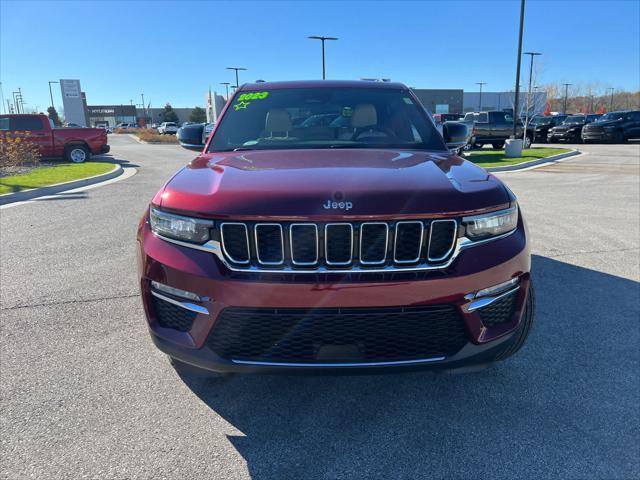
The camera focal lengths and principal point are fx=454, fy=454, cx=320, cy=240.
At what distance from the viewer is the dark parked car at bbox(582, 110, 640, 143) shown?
25938mm

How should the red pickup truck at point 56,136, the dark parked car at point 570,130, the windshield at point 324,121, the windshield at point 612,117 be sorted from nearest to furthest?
the windshield at point 324,121 < the red pickup truck at point 56,136 < the windshield at point 612,117 < the dark parked car at point 570,130

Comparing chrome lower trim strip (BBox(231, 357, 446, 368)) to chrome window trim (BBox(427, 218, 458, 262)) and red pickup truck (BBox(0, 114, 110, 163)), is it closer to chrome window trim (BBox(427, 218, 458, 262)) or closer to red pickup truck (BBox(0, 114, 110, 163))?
chrome window trim (BBox(427, 218, 458, 262))

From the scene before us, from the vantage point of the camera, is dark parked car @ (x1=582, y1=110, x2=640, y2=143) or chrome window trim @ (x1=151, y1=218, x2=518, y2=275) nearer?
→ chrome window trim @ (x1=151, y1=218, x2=518, y2=275)

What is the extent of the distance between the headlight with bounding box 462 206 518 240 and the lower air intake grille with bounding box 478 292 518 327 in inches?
12.4

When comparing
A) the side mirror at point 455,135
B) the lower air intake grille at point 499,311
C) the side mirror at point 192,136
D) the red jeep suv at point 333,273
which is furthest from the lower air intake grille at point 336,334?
the side mirror at point 192,136

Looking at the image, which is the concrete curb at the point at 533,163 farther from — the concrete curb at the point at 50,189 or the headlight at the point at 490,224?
the headlight at the point at 490,224

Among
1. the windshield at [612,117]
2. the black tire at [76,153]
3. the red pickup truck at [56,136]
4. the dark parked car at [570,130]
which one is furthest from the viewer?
the dark parked car at [570,130]

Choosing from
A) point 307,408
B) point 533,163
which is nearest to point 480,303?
point 307,408

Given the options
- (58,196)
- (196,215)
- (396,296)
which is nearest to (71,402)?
(196,215)

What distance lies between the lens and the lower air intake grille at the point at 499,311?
2.12m

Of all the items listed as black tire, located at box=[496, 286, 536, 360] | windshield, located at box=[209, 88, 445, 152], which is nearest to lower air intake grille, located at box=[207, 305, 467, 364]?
black tire, located at box=[496, 286, 536, 360]

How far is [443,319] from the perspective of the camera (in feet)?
6.69

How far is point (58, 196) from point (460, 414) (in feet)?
31.3

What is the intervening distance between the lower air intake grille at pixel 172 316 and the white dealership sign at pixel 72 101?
186 ft
